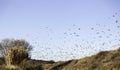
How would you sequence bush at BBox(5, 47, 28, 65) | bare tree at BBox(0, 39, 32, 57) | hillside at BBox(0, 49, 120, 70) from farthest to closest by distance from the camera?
bare tree at BBox(0, 39, 32, 57)
bush at BBox(5, 47, 28, 65)
hillside at BBox(0, 49, 120, 70)

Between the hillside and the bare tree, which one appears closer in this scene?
the hillside

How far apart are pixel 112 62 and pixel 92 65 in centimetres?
253

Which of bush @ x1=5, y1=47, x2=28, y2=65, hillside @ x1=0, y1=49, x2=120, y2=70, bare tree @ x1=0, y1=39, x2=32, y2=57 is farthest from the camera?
bare tree @ x1=0, y1=39, x2=32, y2=57

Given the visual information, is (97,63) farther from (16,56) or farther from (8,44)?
(8,44)

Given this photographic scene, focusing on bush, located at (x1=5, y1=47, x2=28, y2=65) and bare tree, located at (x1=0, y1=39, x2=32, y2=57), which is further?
bare tree, located at (x1=0, y1=39, x2=32, y2=57)

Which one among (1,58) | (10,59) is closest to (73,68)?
(10,59)

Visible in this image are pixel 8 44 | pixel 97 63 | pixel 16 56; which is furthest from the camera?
pixel 8 44

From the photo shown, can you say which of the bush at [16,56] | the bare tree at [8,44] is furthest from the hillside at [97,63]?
the bare tree at [8,44]

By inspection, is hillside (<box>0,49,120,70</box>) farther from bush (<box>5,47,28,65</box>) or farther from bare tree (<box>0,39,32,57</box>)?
bare tree (<box>0,39,32,57</box>)

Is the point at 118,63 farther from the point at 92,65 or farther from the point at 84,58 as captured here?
the point at 84,58

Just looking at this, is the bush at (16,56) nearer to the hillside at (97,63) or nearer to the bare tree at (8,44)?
the hillside at (97,63)

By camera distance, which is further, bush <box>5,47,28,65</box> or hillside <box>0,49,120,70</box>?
bush <box>5,47,28,65</box>

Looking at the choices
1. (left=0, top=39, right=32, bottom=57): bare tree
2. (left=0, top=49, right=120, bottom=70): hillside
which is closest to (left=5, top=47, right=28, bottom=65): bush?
(left=0, top=49, right=120, bottom=70): hillside

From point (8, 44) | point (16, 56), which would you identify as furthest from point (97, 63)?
A: point (8, 44)
